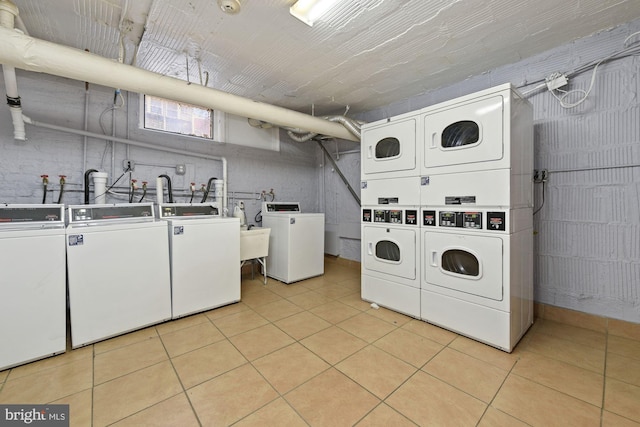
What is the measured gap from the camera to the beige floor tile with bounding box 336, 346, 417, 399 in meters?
1.67

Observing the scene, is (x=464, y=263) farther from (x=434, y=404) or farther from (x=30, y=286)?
(x=30, y=286)

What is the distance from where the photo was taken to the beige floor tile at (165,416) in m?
1.39

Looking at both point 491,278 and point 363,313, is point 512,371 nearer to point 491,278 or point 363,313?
point 491,278

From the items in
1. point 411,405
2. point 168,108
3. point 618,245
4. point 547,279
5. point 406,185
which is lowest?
point 411,405

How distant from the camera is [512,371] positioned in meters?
1.82

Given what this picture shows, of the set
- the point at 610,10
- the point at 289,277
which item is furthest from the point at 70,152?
the point at 610,10

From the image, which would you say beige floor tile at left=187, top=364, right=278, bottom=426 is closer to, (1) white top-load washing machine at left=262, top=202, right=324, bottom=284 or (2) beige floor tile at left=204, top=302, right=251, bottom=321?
(2) beige floor tile at left=204, top=302, right=251, bottom=321

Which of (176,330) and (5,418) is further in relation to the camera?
(176,330)

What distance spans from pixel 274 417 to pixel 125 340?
1636mm

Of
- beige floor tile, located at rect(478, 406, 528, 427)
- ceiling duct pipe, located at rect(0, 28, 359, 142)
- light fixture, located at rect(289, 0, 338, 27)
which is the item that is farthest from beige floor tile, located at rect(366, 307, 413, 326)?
light fixture, located at rect(289, 0, 338, 27)

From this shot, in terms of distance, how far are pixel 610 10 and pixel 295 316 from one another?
12.3ft

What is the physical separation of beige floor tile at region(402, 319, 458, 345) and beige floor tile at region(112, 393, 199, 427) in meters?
1.86

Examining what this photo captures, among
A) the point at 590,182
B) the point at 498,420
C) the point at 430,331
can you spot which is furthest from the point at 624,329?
the point at 498,420

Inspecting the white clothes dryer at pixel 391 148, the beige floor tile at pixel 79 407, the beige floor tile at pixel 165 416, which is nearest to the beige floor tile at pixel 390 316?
the white clothes dryer at pixel 391 148
